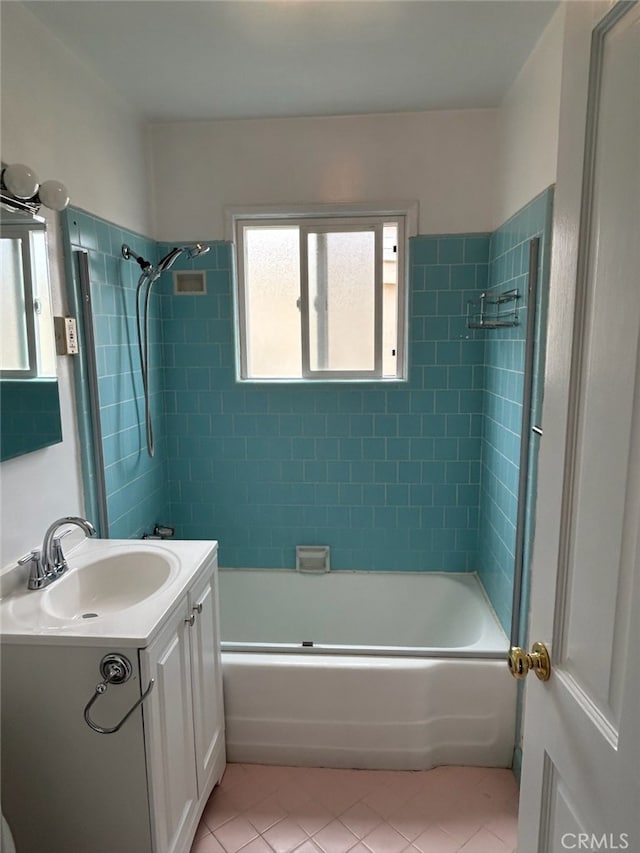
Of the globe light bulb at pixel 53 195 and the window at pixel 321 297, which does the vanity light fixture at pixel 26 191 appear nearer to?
the globe light bulb at pixel 53 195

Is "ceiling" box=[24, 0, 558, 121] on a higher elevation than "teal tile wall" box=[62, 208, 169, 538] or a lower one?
higher

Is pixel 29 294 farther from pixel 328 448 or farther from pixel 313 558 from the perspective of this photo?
pixel 313 558

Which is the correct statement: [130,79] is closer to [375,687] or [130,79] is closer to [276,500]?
[276,500]

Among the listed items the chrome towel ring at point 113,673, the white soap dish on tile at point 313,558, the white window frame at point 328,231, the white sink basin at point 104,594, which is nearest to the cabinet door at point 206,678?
the white sink basin at point 104,594

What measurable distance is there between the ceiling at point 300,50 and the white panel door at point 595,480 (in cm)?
109

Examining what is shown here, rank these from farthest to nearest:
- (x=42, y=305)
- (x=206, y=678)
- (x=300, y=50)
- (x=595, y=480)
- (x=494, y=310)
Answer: (x=494, y=310) < (x=300, y=50) < (x=206, y=678) < (x=42, y=305) < (x=595, y=480)

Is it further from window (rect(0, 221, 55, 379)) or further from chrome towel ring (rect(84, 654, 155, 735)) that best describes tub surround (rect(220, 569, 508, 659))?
window (rect(0, 221, 55, 379))

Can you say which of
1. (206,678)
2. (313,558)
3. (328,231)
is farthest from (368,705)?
(328,231)

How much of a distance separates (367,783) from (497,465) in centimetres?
138

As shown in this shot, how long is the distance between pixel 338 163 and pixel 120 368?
141cm

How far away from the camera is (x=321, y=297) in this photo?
2.68m

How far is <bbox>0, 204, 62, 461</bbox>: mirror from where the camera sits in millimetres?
1456

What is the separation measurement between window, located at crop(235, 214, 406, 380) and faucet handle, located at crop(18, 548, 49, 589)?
1.48 meters

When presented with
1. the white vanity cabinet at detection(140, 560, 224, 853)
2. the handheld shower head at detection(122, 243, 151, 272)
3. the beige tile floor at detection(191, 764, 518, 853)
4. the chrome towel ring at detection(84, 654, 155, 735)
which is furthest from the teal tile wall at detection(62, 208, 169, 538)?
the beige tile floor at detection(191, 764, 518, 853)
